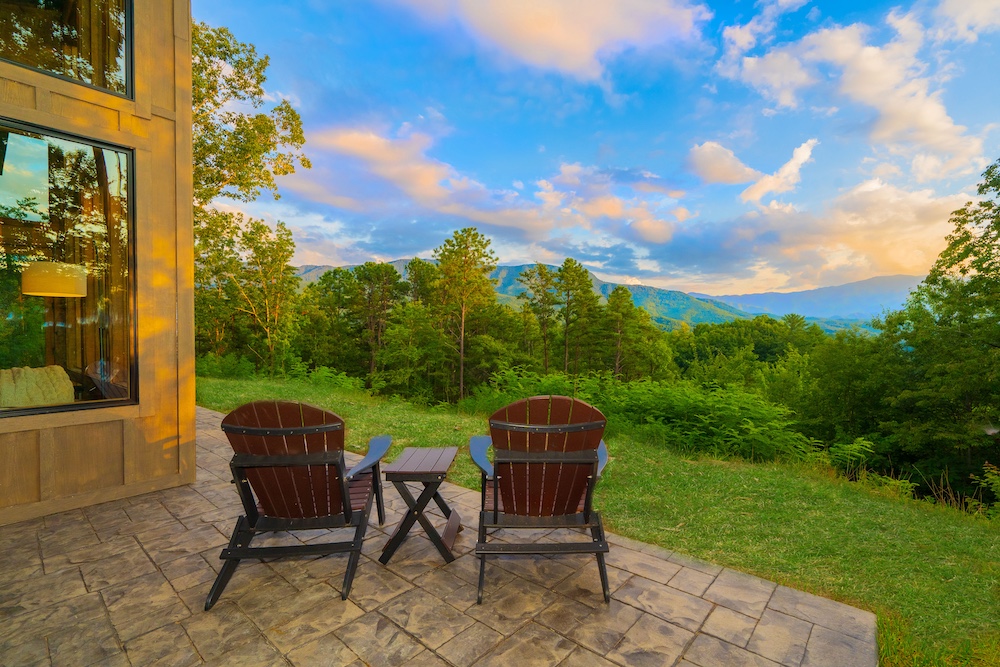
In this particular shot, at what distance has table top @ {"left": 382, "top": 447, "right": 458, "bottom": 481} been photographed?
7.98 ft

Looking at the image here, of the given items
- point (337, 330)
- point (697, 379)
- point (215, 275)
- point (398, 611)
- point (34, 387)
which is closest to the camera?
point (398, 611)

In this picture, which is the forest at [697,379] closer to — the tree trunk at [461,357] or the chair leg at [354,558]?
the tree trunk at [461,357]

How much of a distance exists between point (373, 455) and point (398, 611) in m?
0.87

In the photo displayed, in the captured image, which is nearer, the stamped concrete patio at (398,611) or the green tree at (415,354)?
the stamped concrete patio at (398,611)

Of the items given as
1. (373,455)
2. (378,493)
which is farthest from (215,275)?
(373,455)

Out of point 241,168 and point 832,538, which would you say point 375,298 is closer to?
point 241,168

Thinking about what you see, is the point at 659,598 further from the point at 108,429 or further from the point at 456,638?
the point at 108,429

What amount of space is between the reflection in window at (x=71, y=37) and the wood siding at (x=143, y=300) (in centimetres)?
14

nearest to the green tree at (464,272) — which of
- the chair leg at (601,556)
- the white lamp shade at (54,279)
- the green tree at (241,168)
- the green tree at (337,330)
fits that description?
the green tree at (337,330)

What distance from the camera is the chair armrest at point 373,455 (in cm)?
239

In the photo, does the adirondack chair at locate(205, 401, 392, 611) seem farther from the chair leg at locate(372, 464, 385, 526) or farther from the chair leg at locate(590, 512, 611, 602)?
the chair leg at locate(590, 512, 611, 602)

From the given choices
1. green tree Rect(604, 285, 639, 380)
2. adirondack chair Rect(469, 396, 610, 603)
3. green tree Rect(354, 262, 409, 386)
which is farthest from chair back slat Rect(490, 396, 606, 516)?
green tree Rect(604, 285, 639, 380)

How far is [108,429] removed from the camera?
3.41 meters

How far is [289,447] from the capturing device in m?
2.16
